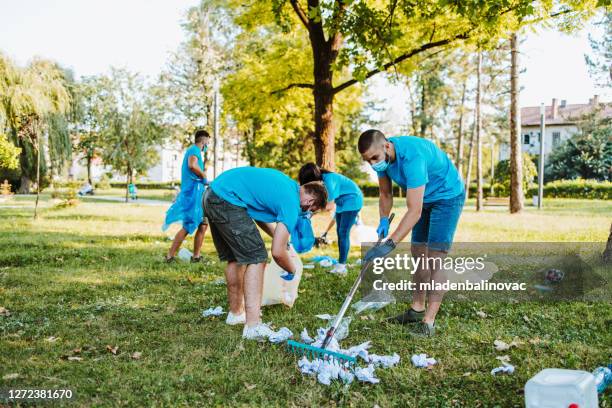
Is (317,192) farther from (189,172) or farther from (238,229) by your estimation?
(189,172)

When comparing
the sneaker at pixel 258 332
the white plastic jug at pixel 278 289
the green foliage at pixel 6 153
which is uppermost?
the green foliage at pixel 6 153

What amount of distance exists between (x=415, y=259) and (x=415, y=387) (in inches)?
62.3

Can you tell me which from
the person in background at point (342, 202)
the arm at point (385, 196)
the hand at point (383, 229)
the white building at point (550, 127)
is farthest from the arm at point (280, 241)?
the white building at point (550, 127)

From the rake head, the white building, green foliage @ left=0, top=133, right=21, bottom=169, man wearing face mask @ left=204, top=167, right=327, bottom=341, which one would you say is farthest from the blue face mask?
the white building

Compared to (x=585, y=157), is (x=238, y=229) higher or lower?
lower

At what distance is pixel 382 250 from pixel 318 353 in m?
0.90

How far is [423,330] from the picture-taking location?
168 inches

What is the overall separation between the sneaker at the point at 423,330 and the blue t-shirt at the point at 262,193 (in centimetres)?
136

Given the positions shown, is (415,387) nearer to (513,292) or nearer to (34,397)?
(34,397)

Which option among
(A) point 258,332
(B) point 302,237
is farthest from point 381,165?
(A) point 258,332

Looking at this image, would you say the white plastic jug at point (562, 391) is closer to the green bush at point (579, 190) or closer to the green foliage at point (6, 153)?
the green foliage at point (6, 153)

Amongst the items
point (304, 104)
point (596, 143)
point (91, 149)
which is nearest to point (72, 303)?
point (304, 104)

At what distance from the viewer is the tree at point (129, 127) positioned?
89.6 feet

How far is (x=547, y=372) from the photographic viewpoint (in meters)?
2.77
